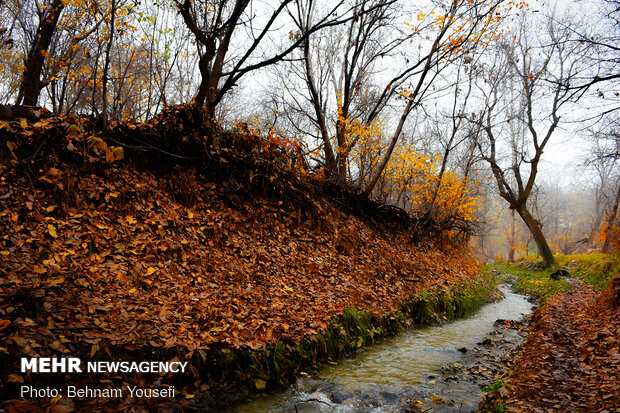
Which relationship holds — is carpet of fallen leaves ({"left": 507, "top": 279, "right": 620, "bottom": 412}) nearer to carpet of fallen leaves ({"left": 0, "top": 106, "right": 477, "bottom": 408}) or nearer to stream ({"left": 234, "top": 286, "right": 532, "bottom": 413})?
stream ({"left": 234, "top": 286, "right": 532, "bottom": 413})

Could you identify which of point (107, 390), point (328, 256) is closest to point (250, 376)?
point (107, 390)

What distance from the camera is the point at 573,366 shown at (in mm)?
4039

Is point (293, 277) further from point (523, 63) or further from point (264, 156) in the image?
point (523, 63)

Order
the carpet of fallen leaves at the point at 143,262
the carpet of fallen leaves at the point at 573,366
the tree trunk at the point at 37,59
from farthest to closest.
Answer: the tree trunk at the point at 37,59
the carpet of fallen leaves at the point at 143,262
the carpet of fallen leaves at the point at 573,366

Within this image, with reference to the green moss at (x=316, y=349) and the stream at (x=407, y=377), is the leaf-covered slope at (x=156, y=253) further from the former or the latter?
the stream at (x=407, y=377)

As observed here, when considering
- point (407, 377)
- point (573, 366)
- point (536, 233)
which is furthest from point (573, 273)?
point (407, 377)

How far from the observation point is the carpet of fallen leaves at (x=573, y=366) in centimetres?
303

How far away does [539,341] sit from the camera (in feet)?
17.8

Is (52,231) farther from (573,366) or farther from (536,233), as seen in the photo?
(536,233)

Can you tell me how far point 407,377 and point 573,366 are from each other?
6.93 feet

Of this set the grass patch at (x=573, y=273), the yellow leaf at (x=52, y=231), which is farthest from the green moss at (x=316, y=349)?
the grass patch at (x=573, y=273)

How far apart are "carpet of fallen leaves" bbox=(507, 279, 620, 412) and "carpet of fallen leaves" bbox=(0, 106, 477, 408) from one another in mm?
2742

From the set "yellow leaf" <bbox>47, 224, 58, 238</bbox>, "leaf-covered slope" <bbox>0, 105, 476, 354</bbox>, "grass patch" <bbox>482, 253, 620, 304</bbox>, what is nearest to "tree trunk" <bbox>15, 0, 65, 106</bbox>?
"leaf-covered slope" <bbox>0, 105, 476, 354</bbox>

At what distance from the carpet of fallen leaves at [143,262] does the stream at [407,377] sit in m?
0.69
